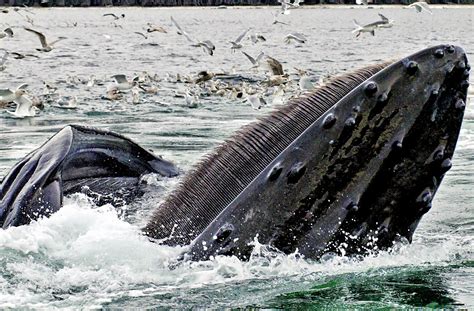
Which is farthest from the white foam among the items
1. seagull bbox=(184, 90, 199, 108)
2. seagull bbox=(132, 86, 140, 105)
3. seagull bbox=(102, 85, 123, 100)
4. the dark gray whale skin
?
seagull bbox=(102, 85, 123, 100)

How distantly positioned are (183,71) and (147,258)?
28744 millimetres

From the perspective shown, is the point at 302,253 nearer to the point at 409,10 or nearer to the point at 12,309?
the point at 12,309

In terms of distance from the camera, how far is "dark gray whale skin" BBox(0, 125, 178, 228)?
247 inches

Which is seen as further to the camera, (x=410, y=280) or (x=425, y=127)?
(x=410, y=280)

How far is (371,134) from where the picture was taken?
18.4ft

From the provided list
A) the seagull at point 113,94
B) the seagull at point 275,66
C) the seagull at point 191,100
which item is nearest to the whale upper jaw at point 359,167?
the seagull at point 191,100

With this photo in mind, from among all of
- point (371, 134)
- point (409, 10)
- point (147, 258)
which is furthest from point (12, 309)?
point (409, 10)

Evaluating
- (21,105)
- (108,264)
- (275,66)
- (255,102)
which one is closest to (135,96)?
(255,102)

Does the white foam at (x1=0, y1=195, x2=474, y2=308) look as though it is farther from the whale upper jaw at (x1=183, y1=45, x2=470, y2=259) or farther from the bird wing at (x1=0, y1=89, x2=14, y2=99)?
the bird wing at (x1=0, y1=89, x2=14, y2=99)

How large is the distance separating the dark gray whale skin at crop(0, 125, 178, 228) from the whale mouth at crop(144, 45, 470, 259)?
1.11m

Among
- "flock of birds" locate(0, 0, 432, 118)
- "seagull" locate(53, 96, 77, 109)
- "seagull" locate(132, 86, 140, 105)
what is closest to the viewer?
"flock of birds" locate(0, 0, 432, 118)

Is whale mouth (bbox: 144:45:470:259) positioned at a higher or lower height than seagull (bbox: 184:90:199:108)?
higher

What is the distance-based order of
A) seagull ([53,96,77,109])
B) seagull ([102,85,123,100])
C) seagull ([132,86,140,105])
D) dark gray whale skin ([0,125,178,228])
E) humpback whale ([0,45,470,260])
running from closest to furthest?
1. humpback whale ([0,45,470,260])
2. dark gray whale skin ([0,125,178,228])
3. seagull ([53,96,77,109])
4. seagull ([132,86,140,105])
5. seagull ([102,85,123,100])

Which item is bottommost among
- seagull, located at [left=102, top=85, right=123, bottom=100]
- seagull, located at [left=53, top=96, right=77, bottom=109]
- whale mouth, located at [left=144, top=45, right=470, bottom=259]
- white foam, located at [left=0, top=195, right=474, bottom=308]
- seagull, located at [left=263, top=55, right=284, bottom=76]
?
seagull, located at [left=263, top=55, right=284, bottom=76]
